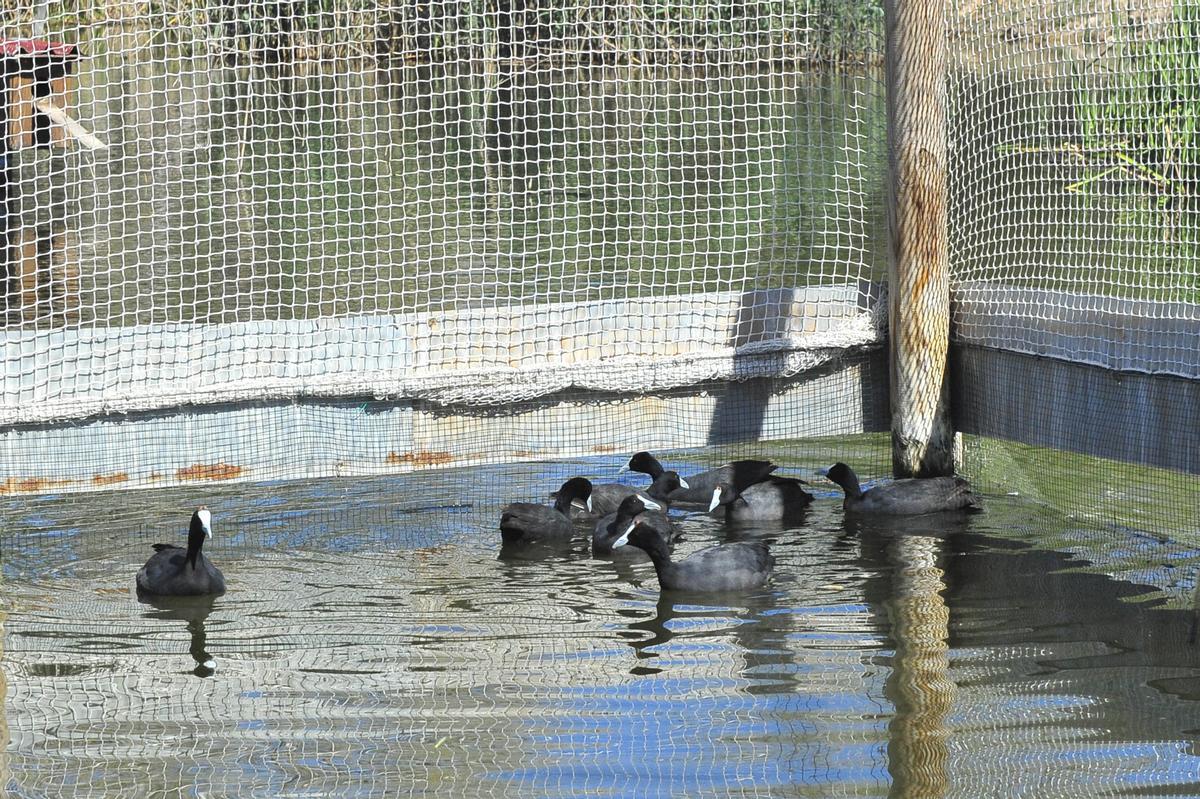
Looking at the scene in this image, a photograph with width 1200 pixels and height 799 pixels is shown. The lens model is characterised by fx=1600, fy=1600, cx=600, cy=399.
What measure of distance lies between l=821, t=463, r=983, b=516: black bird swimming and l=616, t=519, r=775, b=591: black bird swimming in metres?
1.40

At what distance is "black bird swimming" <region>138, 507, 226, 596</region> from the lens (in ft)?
23.0

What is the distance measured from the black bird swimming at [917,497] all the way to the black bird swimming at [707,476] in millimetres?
584

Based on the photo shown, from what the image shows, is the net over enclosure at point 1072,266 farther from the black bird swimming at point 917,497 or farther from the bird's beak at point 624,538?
the bird's beak at point 624,538

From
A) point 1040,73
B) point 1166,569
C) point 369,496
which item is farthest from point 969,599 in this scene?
point 369,496

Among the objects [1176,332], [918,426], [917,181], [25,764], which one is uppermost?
[917,181]

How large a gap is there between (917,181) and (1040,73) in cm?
88

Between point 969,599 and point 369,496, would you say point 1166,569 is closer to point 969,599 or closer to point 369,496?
point 969,599

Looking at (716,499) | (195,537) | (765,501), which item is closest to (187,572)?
(195,537)

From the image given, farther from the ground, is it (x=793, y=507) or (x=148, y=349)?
(x=148, y=349)

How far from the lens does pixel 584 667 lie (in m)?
6.00

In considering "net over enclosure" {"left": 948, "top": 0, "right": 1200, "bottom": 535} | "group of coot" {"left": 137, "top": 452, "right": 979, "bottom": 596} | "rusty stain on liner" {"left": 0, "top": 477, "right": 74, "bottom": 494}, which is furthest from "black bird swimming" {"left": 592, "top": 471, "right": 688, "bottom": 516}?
"rusty stain on liner" {"left": 0, "top": 477, "right": 74, "bottom": 494}

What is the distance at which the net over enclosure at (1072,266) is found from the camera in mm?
7602

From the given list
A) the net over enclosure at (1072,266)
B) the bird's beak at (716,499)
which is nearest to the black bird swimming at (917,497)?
the net over enclosure at (1072,266)

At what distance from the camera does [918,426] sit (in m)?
8.79
